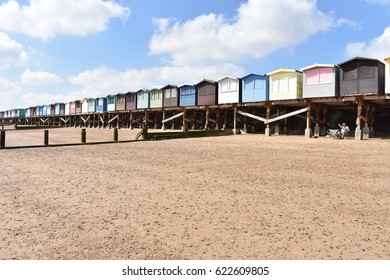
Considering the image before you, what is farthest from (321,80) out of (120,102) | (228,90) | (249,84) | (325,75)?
(120,102)

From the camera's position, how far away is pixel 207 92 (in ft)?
106

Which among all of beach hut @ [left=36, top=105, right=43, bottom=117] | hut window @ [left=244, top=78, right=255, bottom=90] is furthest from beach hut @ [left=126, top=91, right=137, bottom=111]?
beach hut @ [left=36, top=105, right=43, bottom=117]

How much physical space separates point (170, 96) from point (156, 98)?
3155 mm

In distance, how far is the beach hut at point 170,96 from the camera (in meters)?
36.7

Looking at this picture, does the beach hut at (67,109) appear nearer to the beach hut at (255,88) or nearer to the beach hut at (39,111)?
the beach hut at (39,111)

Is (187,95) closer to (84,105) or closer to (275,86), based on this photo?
(275,86)

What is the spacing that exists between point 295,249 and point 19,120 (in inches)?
4083

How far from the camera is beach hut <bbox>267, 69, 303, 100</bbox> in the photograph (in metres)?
24.7

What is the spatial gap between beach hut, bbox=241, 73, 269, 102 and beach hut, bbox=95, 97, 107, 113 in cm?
3049

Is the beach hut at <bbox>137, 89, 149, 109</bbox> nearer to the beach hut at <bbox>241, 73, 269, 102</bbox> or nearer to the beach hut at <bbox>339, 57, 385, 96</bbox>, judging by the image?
the beach hut at <bbox>241, 73, 269, 102</bbox>

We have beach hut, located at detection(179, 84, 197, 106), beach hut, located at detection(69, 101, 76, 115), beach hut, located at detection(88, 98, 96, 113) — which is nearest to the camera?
beach hut, located at detection(179, 84, 197, 106)

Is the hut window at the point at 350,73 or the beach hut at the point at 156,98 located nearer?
the hut window at the point at 350,73

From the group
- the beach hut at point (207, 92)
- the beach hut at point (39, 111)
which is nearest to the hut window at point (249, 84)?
the beach hut at point (207, 92)
